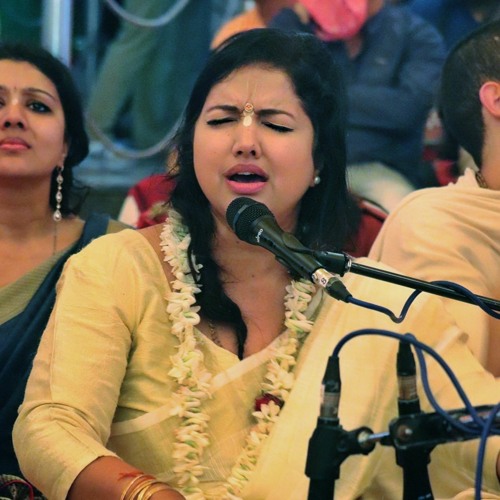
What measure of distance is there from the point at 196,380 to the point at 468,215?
847 millimetres

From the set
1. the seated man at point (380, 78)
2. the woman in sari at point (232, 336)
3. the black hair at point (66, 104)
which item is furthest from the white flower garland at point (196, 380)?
the seated man at point (380, 78)

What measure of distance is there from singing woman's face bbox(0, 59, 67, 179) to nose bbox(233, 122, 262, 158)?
106 cm

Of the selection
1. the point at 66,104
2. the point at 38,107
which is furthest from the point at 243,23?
the point at 38,107

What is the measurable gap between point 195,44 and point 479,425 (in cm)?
366

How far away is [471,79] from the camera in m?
2.62

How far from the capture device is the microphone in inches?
57.2

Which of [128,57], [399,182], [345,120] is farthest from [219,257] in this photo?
Result: [128,57]

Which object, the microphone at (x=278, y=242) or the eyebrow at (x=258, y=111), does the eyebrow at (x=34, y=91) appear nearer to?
the eyebrow at (x=258, y=111)

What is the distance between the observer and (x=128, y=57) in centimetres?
459

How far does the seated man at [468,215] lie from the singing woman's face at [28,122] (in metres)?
1.00

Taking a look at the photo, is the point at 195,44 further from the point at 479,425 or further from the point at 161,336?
the point at 479,425

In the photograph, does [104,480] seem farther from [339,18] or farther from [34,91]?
[339,18]

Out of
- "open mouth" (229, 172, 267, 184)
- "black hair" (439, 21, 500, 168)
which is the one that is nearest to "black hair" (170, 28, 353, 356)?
"open mouth" (229, 172, 267, 184)

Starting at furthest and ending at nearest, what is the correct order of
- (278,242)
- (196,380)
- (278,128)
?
1. (278,128)
2. (196,380)
3. (278,242)
